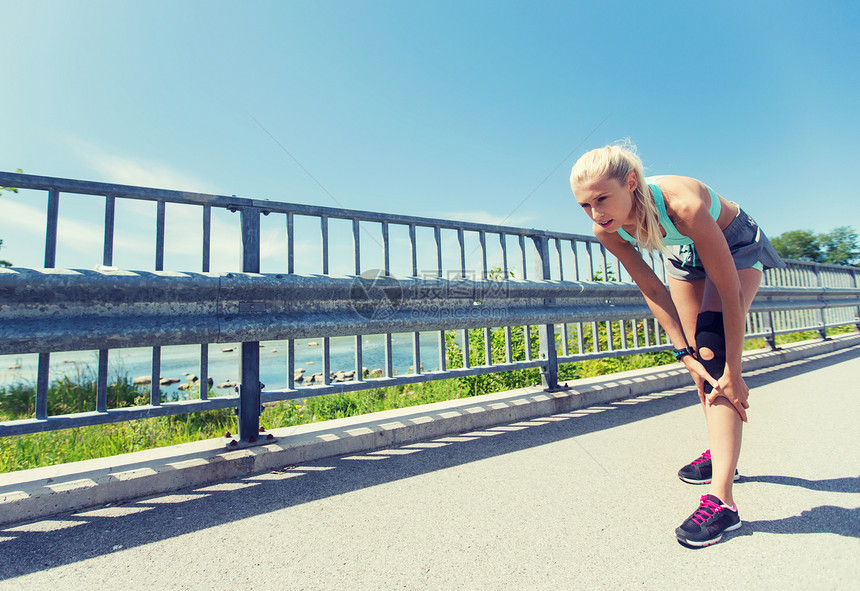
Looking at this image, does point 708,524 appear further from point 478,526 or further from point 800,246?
point 800,246

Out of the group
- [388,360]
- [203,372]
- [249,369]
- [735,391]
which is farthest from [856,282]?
[203,372]

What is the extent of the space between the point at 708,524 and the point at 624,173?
1461 mm

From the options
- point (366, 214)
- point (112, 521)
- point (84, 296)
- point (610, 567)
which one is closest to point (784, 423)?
point (610, 567)

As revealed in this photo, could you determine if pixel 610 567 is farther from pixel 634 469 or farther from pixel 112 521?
pixel 112 521

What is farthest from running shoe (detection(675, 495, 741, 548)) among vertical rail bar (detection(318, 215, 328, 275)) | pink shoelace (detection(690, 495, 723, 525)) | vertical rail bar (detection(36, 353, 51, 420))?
vertical rail bar (detection(36, 353, 51, 420))

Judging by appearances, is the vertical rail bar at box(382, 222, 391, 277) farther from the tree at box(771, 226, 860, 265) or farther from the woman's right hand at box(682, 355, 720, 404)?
the tree at box(771, 226, 860, 265)

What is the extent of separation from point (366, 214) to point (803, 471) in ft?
10.0

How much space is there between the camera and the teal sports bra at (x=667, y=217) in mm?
1837

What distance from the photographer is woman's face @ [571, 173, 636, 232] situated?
5.91ft

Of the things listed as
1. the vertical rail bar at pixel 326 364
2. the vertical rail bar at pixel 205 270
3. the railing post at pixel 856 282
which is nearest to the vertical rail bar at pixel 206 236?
the vertical rail bar at pixel 205 270

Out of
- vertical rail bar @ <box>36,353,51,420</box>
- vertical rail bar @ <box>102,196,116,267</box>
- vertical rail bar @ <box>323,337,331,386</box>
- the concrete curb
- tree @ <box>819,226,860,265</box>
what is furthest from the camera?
tree @ <box>819,226,860,265</box>

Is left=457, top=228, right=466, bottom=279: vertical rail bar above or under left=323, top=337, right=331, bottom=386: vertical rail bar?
above

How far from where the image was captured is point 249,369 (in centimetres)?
252

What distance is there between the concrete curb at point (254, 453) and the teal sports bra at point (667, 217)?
1.84m
